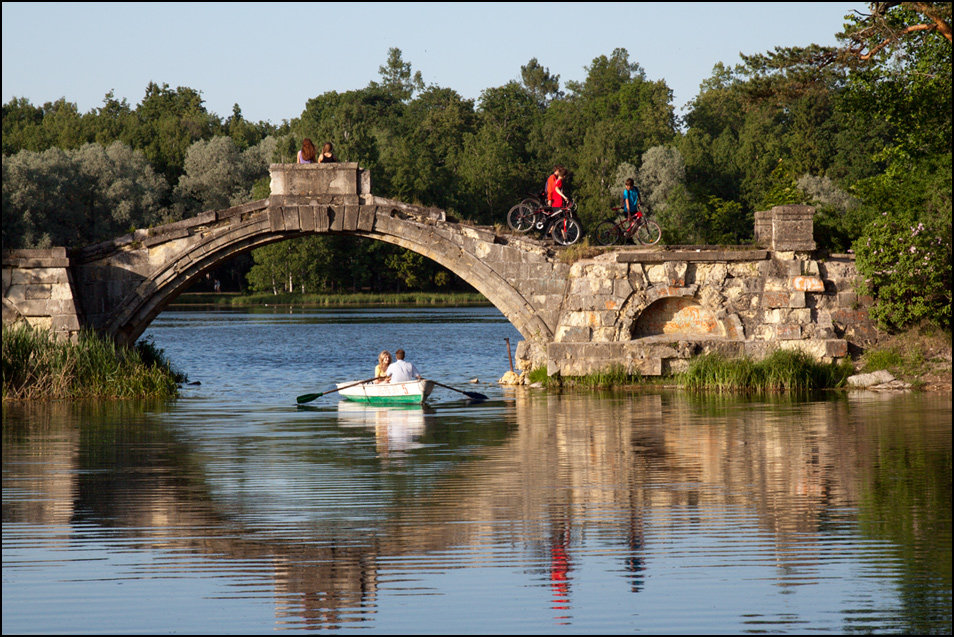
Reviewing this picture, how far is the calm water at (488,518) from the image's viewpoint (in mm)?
8102

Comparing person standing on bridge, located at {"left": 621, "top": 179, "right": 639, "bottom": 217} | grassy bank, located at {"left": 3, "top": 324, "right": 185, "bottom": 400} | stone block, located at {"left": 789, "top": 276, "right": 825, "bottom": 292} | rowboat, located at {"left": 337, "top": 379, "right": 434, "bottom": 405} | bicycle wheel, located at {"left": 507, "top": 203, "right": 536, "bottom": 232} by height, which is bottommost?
rowboat, located at {"left": 337, "top": 379, "right": 434, "bottom": 405}

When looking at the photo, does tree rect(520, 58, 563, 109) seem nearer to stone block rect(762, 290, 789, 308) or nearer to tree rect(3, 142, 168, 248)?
tree rect(3, 142, 168, 248)

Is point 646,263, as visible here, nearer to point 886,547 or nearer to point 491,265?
point 491,265

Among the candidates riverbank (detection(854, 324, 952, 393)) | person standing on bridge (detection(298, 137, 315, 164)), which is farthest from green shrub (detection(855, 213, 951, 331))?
person standing on bridge (detection(298, 137, 315, 164))

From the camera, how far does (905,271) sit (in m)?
22.1

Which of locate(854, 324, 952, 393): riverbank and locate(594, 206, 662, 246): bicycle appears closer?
locate(854, 324, 952, 393): riverbank

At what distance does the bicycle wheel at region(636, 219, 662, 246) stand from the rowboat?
5999 millimetres

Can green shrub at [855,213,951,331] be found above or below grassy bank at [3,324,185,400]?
above

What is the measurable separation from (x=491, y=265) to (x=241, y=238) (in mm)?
5077

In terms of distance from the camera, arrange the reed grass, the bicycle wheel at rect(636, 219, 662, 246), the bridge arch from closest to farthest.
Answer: the reed grass → the bridge arch → the bicycle wheel at rect(636, 219, 662, 246)

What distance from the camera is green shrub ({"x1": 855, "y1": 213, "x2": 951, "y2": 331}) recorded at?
72.1ft

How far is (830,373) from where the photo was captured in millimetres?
22578

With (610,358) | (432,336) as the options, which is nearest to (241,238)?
(610,358)

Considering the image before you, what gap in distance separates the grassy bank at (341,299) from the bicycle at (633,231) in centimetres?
4726
